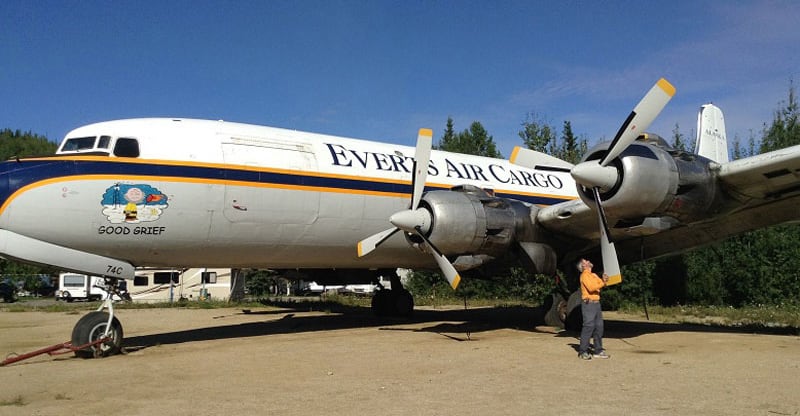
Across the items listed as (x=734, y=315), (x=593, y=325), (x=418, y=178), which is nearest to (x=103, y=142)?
(x=418, y=178)

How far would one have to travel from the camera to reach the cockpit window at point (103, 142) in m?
10.9

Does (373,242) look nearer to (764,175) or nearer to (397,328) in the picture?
(397,328)

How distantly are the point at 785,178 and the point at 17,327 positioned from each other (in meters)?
18.4

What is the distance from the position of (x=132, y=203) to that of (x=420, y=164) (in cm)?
520

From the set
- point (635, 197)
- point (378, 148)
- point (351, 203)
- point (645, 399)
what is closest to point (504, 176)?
point (378, 148)

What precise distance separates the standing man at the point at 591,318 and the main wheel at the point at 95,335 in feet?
25.2

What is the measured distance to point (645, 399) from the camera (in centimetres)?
666

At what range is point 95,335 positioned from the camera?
10477mm

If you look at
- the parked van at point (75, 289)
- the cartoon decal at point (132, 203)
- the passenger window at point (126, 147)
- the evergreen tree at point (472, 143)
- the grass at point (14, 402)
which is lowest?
the grass at point (14, 402)

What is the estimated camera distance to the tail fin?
1467cm

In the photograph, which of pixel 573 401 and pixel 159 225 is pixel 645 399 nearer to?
pixel 573 401

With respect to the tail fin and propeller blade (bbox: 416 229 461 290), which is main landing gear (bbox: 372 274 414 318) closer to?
propeller blade (bbox: 416 229 461 290)

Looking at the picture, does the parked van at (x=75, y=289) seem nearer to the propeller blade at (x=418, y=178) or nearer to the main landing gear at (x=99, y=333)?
the main landing gear at (x=99, y=333)

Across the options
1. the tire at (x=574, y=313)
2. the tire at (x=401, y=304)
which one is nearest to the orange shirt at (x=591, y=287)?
the tire at (x=574, y=313)
